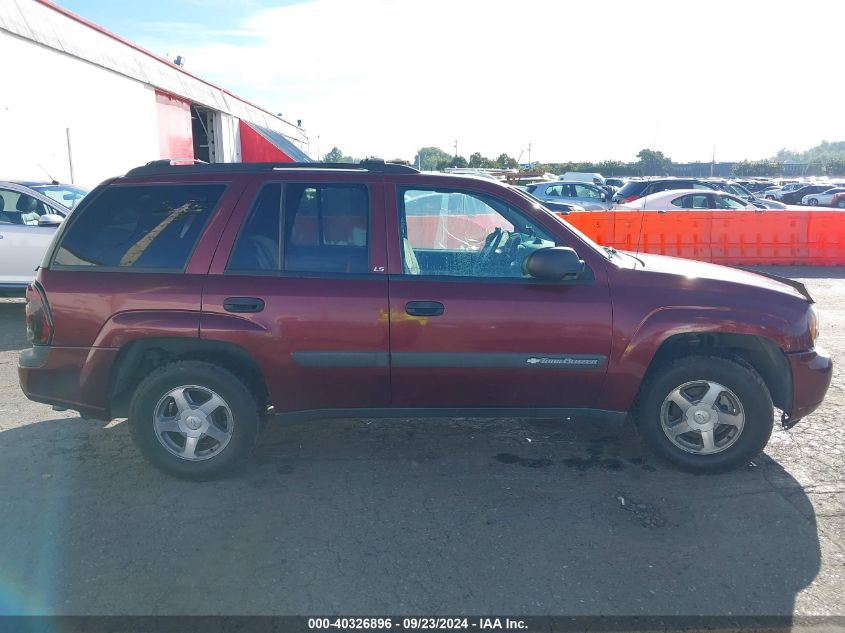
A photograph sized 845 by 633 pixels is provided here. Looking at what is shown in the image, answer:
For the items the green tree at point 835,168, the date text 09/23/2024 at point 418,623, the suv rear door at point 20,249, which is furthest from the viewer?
the green tree at point 835,168

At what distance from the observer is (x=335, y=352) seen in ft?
13.0

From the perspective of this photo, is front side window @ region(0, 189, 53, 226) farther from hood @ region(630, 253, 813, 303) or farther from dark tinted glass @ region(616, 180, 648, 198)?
dark tinted glass @ region(616, 180, 648, 198)

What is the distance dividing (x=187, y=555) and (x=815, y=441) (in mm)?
4111

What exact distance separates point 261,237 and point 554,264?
5.64 feet

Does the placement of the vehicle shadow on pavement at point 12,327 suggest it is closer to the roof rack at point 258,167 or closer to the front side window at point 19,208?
the front side window at point 19,208

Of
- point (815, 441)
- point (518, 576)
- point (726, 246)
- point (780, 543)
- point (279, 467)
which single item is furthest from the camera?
point (726, 246)

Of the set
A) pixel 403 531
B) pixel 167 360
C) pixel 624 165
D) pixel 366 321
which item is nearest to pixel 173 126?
pixel 167 360

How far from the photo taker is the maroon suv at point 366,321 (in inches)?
→ 156

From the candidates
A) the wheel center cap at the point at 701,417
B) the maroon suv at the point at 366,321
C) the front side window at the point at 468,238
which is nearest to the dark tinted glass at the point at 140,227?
the maroon suv at the point at 366,321

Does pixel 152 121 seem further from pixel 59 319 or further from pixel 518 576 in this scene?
pixel 518 576

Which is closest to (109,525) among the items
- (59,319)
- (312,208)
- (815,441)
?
(59,319)

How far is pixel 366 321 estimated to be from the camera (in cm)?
393

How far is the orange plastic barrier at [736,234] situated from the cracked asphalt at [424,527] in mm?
8095

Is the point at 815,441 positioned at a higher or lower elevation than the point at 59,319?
lower
